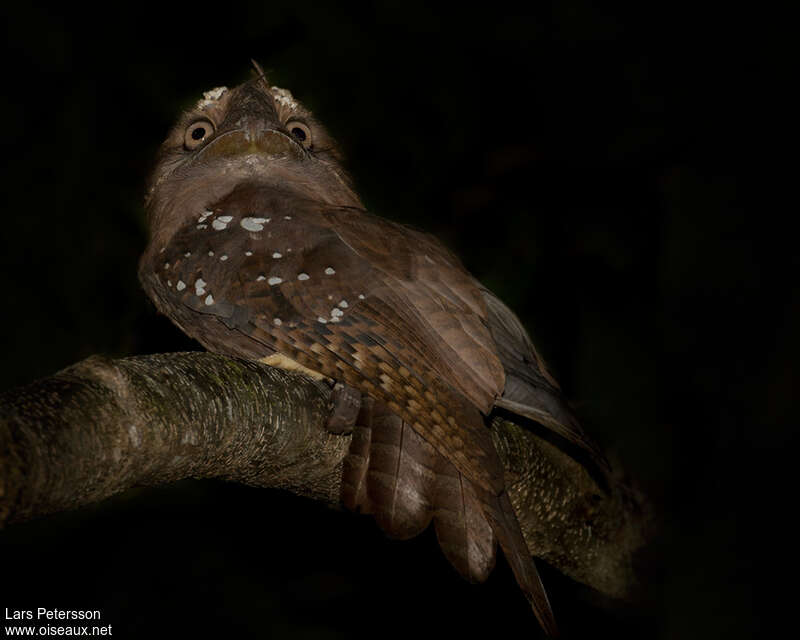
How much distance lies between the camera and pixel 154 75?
3.47 m

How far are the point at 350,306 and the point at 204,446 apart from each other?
24.5 inches

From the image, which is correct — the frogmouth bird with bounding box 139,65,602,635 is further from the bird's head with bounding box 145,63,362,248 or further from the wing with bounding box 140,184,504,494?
the bird's head with bounding box 145,63,362,248

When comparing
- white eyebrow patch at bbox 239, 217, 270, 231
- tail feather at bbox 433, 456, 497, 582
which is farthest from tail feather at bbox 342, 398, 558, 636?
white eyebrow patch at bbox 239, 217, 270, 231

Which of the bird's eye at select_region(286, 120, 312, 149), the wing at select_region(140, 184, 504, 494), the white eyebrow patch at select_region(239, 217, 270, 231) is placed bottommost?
the wing at select_region(140, 184, 504, 494)

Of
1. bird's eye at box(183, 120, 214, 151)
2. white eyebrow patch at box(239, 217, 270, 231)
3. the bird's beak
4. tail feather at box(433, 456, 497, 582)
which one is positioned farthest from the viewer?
bird's eye at box(183, 120, 214, 151)

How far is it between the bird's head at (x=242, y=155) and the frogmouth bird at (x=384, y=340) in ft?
0.42

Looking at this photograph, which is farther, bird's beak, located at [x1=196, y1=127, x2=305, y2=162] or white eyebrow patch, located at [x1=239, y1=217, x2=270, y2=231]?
bird's beak, located at [x1=196, y1=127, x2=305, y2=162]

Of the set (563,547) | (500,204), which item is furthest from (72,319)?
(563,547)

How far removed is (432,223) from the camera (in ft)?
11.6

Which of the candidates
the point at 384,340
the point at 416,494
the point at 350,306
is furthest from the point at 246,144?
the point at 416,494

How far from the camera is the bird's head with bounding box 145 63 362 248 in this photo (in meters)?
2.59

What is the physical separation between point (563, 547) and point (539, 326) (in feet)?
3.56

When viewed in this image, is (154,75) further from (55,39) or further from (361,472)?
(361,472)

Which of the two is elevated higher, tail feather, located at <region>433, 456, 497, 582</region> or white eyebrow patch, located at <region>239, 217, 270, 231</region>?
white eyebrow patch, located at <region>239, 217, 270, 231</region>
